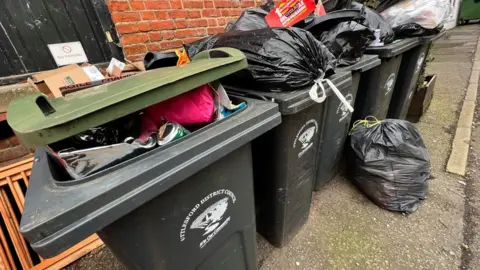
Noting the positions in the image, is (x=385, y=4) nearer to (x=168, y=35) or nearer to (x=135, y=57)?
(x=168, y=35)

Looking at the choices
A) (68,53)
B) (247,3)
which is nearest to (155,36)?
(68,53)

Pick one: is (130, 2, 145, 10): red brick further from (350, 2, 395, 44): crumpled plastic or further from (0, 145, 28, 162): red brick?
(350, 2, 395, 44): crumpled plastic

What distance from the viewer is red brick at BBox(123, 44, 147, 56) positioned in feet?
6.70

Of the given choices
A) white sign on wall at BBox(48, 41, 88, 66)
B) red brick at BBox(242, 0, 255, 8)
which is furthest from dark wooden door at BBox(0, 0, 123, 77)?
red brick at BBox(242, 0, 255, 8)

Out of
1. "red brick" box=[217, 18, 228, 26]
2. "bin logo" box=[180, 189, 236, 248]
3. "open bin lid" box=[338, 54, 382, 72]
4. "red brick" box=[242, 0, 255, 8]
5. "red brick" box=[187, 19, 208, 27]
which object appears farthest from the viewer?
"red brick" box=[242, 0, 255, 8]

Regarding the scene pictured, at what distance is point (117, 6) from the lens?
1.91m

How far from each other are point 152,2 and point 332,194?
2315 mm

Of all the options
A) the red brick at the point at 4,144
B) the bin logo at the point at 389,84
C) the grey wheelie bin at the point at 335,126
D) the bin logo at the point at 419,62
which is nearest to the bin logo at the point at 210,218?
the grey wheelie bin at the point at 335,126

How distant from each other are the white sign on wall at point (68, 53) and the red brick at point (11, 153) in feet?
2.37

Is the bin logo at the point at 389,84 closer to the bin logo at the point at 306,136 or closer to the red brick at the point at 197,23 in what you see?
the bin logo at the point at 306,136

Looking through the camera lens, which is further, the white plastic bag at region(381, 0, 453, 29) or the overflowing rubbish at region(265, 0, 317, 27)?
the white plastic bag at region(381, 0, 453, 29)

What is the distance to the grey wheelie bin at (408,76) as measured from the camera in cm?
242

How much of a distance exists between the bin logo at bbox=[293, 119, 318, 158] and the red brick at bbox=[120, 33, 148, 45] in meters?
1.71

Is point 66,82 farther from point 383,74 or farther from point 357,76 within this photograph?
point 383,74
